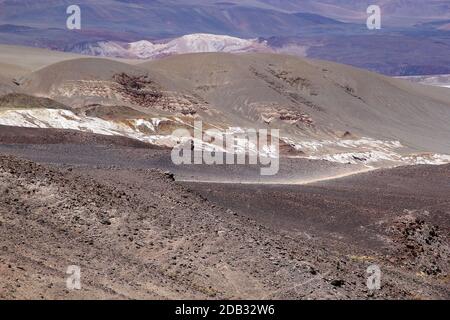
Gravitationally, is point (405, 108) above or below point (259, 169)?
below

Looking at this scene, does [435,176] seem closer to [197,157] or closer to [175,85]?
[197,157]

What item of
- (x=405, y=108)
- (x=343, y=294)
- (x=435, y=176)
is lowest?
(x=405, y=108)

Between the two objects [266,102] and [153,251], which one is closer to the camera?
[153,251]

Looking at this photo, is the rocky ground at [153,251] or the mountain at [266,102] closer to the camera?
the rocky ground at [153,251]

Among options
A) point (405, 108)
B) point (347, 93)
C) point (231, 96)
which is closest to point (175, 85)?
point (231, 96)

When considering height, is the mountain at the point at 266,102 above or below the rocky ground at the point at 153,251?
below

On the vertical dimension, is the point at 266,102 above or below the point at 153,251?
below
